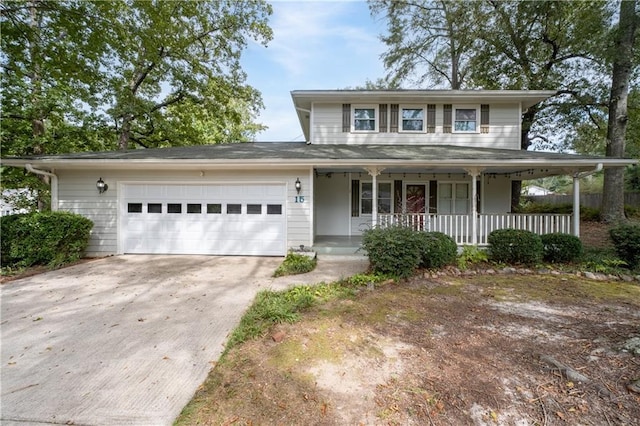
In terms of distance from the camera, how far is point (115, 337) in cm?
355

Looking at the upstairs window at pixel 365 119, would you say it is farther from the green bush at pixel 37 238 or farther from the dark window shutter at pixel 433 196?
the green bush at pixel 37 238

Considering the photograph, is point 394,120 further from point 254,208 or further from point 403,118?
point 254,208

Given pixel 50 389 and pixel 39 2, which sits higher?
pixel 39 2

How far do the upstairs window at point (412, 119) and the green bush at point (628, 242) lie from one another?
6.02 meters

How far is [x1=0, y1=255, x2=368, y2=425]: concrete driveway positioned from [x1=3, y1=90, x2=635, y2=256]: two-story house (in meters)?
1.87

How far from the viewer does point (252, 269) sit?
7.05 m

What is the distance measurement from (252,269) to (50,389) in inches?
179

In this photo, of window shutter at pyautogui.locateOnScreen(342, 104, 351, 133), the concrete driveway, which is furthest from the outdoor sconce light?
window shutter at pyautogui.locateOnScreen(342, 104, 351, 133)

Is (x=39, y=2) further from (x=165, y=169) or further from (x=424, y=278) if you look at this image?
(x=424, y=278)

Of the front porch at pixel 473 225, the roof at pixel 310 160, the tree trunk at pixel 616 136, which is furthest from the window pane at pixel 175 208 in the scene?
the tree trunk at pixel 616 136

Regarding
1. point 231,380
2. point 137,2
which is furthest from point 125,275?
point 137,2

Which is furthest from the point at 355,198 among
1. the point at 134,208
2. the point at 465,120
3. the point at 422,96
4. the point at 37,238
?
the point at 37,238

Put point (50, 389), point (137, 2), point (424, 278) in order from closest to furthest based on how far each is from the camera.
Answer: point (50, 389) → point (424, 278) → point (137, 2)

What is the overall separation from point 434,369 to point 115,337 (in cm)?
366
